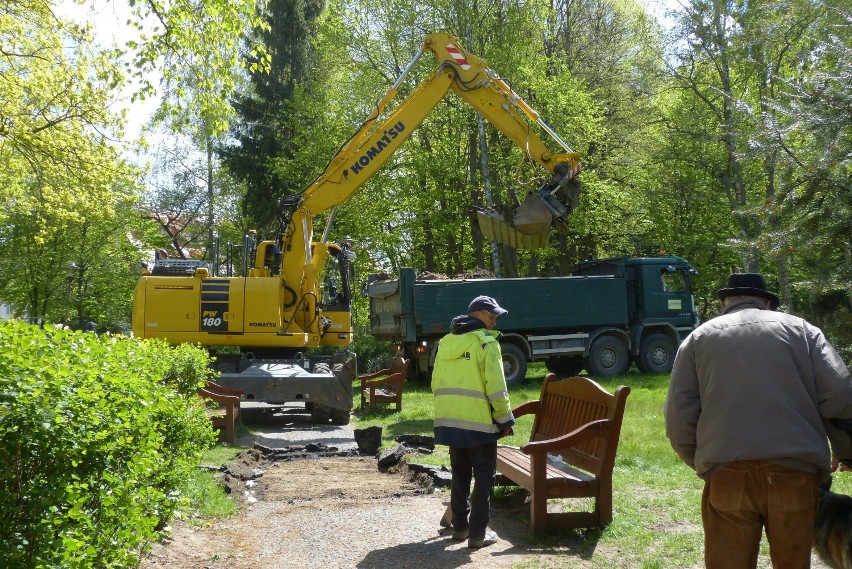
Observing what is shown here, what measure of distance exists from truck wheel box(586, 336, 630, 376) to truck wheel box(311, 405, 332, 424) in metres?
8.25

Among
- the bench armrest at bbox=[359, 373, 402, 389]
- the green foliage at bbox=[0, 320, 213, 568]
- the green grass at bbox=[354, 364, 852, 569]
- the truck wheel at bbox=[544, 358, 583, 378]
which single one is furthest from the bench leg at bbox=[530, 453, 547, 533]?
the truck wheel at bbox=[544, 358, 583, 378]

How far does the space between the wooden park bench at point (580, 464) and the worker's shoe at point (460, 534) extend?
1.65ft

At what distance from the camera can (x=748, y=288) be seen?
434 centimetres

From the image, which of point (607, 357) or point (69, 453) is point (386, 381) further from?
point (69, 453)

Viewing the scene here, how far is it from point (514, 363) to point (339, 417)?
6.09 m

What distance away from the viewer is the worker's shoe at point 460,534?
6406mm

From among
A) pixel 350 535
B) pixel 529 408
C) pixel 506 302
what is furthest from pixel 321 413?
pixel 350 535

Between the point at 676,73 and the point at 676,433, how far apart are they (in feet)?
81.6

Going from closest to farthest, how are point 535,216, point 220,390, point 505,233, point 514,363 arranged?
point 220,390
point 535,216
point 505,233
point 514,363

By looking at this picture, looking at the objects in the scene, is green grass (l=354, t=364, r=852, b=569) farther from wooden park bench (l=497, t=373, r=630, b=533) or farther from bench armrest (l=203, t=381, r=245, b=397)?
bench armrest (l=203, t=381, r=245, b=397)

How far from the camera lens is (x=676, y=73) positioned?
27031mm

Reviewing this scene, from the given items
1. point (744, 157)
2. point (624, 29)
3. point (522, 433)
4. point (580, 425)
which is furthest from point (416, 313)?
point (624, 29)

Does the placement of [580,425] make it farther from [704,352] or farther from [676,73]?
[676,73]

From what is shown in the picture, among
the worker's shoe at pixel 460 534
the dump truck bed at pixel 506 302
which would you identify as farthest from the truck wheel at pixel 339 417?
the worker's shoe at pixel 460 534
